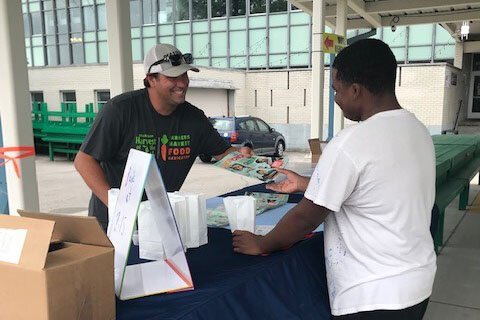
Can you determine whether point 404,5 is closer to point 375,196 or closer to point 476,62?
point 375,196

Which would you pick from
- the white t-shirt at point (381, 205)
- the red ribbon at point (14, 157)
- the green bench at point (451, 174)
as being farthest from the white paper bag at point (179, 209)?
the green bench at point (451, 174)

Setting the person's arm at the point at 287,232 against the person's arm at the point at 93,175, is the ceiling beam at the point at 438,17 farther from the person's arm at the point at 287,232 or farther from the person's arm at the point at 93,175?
the person's arm at the point at 287,232

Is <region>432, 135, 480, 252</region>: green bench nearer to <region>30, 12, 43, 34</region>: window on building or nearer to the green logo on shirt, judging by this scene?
the green logo on shirt

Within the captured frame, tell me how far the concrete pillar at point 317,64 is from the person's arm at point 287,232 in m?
7.09

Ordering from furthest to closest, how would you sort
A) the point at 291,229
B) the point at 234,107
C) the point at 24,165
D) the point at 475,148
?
the point at 234,107, the point at 475,148, the point at 24,165, the point at 291,229

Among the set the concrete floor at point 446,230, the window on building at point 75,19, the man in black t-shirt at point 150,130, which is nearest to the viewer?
the man in black t-shirt at point 150,130

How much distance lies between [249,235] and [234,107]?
1895cm

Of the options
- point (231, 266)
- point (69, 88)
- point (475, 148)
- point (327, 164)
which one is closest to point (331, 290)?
point (231, 266)

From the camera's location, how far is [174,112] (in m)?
2.55

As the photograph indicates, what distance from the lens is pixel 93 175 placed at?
2.16 meters

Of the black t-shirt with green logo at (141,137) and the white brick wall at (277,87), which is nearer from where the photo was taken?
the black t-shirt with green logo at (141,137)

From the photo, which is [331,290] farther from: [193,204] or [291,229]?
[193,204]

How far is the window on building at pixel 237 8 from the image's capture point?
21516mm

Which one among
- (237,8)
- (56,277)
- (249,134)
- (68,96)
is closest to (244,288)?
(56,277)
